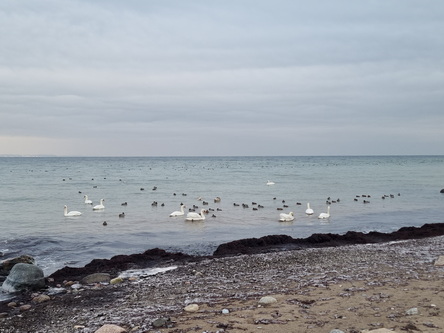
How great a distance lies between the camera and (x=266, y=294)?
10.0m

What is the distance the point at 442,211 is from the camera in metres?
30.9

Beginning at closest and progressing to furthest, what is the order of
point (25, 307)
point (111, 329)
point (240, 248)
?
1. point (111, 329)
2. point (25, 307)
3. point (240, 248)

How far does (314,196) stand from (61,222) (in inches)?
922

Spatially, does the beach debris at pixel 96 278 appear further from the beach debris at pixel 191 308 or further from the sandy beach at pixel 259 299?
the beach debris at pixel 191 308

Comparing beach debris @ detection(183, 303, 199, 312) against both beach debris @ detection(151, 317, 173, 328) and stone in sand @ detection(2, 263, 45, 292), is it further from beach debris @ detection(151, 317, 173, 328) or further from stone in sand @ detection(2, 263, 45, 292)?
stone in sand @ detection(2, 263, 45, 292)

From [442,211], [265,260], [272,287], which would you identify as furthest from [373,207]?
[272,287]

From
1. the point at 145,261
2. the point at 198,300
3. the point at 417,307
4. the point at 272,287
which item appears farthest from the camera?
the point at 145,261

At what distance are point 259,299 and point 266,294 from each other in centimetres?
43

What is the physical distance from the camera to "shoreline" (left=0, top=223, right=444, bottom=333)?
26.5ft

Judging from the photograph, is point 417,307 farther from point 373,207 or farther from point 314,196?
point 314,196

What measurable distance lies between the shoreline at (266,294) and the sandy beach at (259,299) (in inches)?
0.7

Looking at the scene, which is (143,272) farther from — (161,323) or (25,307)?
(161,323)

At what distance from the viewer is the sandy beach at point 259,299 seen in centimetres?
806

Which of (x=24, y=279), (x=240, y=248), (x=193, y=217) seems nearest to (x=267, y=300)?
(x=24, y=279)
